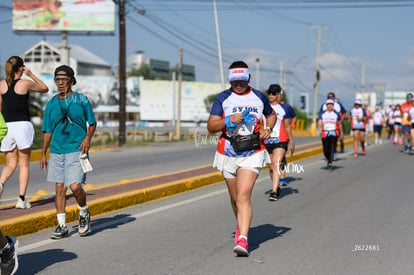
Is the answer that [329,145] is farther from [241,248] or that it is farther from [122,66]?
[122,66]

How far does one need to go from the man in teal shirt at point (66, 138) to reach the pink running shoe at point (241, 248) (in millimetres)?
1961

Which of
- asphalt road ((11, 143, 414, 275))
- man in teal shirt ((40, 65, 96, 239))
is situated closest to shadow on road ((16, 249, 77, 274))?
asphalt road ((11, 143, 414, 275))

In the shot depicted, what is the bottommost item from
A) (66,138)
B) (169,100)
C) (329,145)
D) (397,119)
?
(329,145)


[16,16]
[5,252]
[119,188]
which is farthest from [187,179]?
[16,16]

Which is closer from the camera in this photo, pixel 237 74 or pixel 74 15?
pixel 237 74

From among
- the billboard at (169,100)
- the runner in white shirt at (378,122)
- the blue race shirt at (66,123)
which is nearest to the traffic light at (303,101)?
the billboard at (169,100)

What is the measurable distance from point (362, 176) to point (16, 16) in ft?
169

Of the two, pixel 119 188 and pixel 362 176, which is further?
pixel 362 176

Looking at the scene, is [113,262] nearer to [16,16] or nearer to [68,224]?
[68,224]

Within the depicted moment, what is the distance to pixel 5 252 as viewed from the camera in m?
5.55

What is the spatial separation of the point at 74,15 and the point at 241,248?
2155 inches

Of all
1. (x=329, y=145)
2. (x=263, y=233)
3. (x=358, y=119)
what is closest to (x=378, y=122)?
(x=358, y=119)

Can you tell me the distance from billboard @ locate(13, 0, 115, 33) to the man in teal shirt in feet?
171

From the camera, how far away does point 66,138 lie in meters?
7.47
